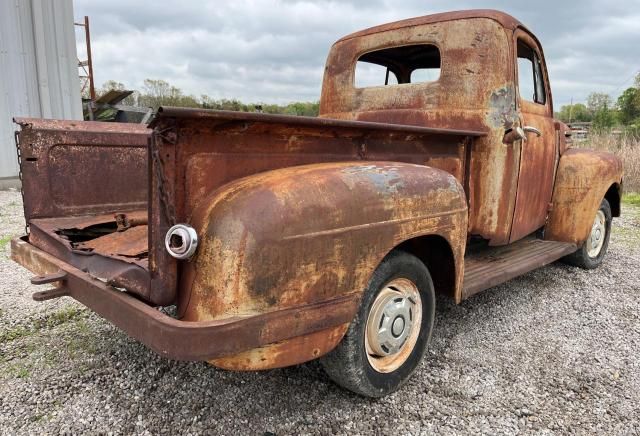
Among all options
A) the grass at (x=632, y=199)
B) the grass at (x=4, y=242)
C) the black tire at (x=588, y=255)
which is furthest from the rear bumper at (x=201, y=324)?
the grass at (x=632, y=199)

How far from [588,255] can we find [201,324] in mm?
4462

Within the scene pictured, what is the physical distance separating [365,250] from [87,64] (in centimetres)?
1640

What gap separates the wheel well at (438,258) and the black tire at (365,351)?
0.59 ft

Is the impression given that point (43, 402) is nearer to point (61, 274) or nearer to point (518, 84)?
point (61, 274)

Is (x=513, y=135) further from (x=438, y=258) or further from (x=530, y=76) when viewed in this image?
(x=438, y=258)

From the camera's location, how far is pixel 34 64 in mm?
8711

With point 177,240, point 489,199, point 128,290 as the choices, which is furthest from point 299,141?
point 489,199

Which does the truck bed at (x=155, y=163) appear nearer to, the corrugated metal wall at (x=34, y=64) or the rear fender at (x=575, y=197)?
the rear fender at (x=575, y=197)

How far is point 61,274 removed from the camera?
2164 mm

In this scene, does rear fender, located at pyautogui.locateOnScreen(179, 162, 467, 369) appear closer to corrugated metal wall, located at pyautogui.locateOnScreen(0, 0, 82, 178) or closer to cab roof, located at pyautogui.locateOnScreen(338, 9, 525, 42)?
cab roof, located at pyautogui.locateOnScreen(338, 9, 525, 42)

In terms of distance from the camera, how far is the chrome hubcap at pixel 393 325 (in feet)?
7.26

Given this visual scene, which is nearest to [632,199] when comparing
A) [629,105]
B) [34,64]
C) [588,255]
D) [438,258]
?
[588,255]

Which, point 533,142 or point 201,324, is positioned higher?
point 533,142

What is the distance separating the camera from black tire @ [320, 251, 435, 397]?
2.08m
